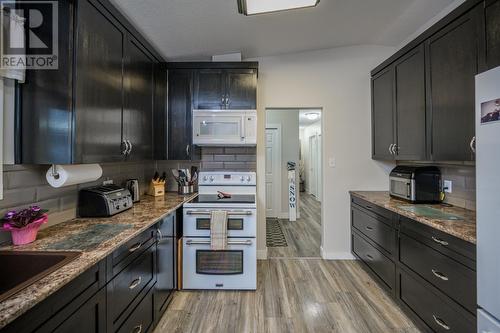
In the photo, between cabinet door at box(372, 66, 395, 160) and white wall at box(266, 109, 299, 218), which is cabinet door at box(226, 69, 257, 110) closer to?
cabinet door at box(372, 66, 395, 160)

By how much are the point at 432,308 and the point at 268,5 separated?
8.24ft

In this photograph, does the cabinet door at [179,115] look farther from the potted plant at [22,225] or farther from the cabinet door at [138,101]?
the potted plant at [22,225]

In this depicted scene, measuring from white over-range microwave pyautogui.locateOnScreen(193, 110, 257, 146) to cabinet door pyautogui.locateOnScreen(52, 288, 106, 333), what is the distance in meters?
1.78

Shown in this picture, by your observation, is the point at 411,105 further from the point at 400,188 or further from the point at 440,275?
the point at 440,275

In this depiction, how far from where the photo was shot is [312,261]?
121 inches

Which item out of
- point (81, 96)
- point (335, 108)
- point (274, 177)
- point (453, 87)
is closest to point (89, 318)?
point (81, 96)

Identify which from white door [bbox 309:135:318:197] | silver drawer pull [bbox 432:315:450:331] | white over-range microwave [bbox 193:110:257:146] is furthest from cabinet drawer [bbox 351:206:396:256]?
white door [bbox 309:135:318:197]

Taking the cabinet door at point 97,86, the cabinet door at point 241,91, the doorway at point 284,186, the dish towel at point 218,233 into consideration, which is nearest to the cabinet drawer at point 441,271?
the dish towel at point 218,233

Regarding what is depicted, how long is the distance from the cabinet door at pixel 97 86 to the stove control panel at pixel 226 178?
1.22 m

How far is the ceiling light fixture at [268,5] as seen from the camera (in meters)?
1.80

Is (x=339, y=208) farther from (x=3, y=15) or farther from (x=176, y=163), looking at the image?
(x=3, y=15)

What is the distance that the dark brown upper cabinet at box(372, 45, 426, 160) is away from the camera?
2176 millimetres

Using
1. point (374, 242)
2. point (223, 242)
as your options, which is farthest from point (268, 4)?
point (374, 242)

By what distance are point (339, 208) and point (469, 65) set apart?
1988 mm
